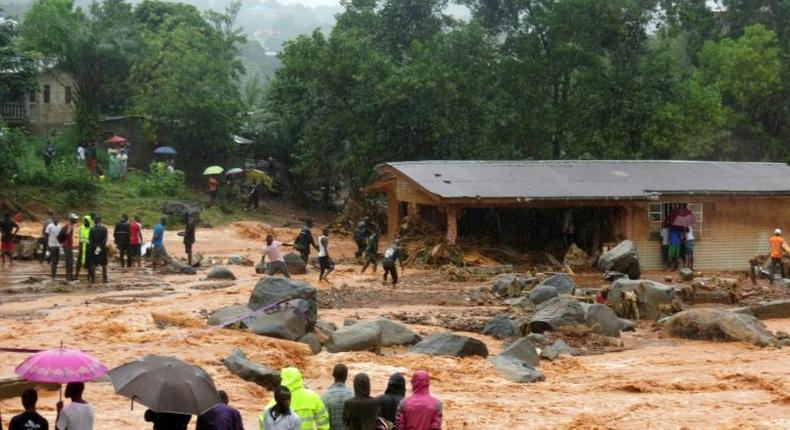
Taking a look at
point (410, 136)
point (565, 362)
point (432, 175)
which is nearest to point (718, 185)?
point (432, 175)

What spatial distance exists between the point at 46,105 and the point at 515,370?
36027 mm

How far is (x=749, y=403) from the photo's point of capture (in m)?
15.6

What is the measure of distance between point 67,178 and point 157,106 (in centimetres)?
811

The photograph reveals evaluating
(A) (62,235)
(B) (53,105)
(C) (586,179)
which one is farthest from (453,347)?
(B) (53,105)

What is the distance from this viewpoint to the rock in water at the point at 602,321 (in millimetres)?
20750

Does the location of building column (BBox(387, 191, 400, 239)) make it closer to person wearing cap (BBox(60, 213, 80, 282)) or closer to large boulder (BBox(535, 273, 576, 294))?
large boulder (BBox(535, 273, 576, 294))

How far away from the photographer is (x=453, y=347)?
1805 centimetres

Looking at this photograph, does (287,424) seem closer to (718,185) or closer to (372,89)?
(718,185)

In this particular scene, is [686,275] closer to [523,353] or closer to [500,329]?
[500,329]

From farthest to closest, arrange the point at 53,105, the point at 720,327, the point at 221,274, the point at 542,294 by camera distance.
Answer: the point at 53,105, the point at 221,274, the point at 542,294, the point at 720,327

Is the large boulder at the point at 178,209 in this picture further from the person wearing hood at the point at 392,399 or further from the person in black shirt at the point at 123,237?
the person wearing hood at the point at 392,399

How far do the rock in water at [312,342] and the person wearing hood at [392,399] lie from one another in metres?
7.80

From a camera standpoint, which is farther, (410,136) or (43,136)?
(43,136)

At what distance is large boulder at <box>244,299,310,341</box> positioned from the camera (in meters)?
18.1
